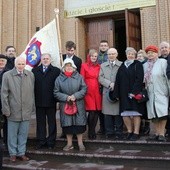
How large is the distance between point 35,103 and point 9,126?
722 mm

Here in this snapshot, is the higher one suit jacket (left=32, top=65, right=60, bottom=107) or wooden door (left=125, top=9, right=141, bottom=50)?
wooden door (left=125, top=9, right=141, bottom=50)

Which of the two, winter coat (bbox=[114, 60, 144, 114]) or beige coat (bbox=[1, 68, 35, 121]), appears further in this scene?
winter coat (bbox=[114, 60, 144, 114])

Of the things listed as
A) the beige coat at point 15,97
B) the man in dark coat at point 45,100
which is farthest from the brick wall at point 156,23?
the beige coat at point 15,97

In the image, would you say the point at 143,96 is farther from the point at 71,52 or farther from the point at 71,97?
the point at 71,52

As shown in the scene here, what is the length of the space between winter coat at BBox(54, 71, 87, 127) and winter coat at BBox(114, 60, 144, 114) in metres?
0.72

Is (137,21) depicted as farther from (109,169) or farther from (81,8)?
(109,169)

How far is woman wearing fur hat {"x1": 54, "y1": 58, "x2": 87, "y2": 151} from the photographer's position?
20.0ft

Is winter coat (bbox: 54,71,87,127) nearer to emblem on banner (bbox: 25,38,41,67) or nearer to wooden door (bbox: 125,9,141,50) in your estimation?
emblem on banner (bbox: 25,38,41,67)

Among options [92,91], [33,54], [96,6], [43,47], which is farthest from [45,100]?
[96,6]

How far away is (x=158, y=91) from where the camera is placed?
19.9ft

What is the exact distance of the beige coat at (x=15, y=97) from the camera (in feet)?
18.7

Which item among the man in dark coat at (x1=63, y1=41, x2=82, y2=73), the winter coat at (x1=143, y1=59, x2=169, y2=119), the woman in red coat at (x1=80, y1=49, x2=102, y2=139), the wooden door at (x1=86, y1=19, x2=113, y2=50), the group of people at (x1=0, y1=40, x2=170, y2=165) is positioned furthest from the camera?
the wooden door at (x1=86, y1=19, x2=113, y2=50)

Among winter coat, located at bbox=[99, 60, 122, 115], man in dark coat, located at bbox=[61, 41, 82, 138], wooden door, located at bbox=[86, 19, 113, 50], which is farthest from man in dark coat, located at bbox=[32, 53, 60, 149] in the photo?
wooden door, located at bbox=[86, 19, 113, 50]

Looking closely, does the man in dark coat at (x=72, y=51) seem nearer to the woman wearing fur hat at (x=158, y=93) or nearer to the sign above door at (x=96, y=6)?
the woman wearing fur hat at (x=158, y=93)
